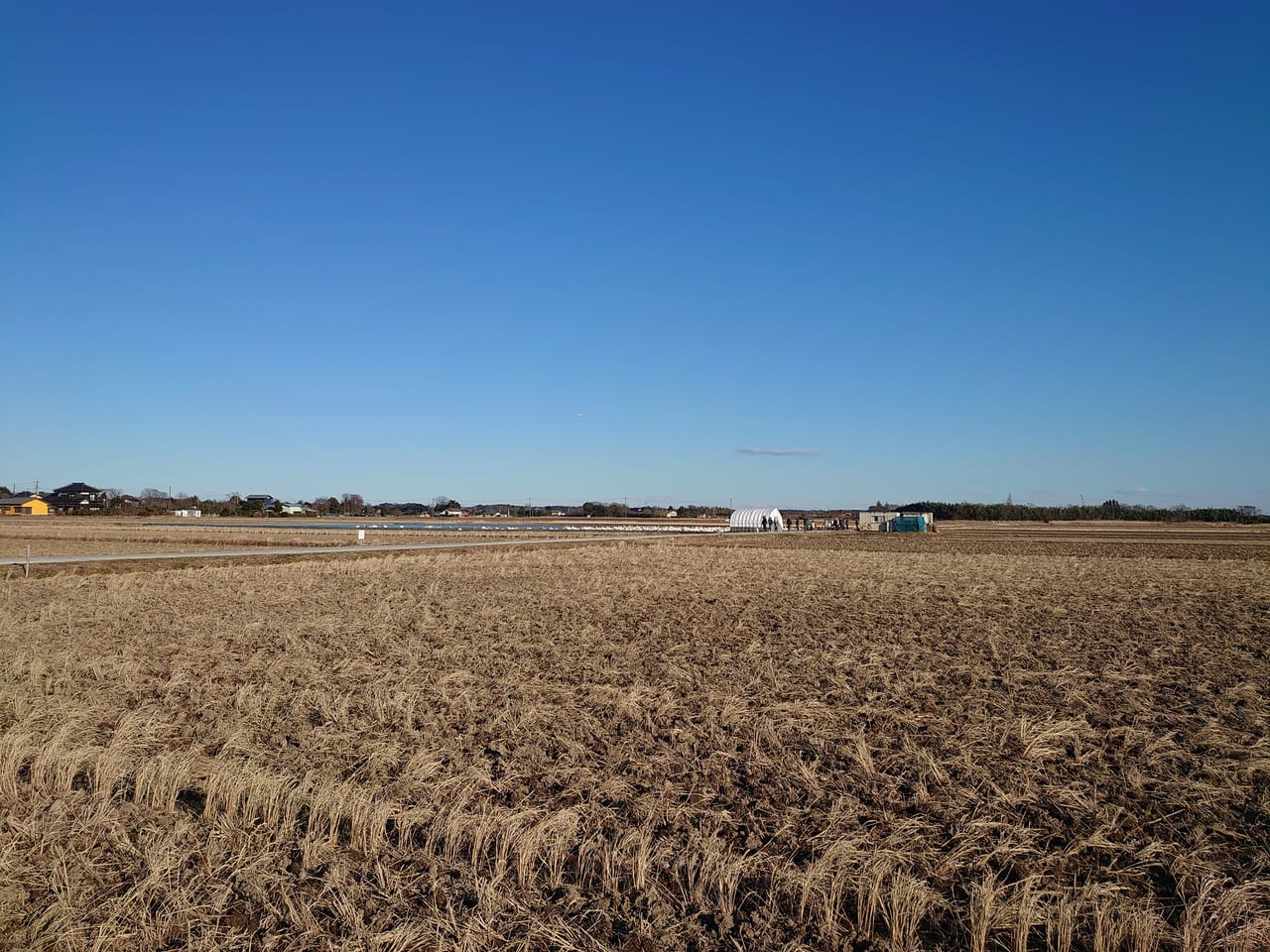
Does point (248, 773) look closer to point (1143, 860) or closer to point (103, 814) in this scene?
point (103, 814)

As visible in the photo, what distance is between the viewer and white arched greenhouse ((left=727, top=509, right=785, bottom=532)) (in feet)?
299

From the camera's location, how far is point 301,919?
194 inches

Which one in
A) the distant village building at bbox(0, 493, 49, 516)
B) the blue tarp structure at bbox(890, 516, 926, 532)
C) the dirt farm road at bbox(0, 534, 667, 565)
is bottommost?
the dirt farm road at bbox(0, 534, 667, 565)

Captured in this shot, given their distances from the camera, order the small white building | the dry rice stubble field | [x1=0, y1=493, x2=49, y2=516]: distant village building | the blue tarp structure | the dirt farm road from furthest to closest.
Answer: [x1=0, y1=493, x2=49, y2=516]: distant village building
the small white building
the blue tarp structure
the dirt farm road
the dry rice stubble field

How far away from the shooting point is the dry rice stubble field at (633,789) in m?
4.96

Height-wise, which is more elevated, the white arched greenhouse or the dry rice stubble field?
the white arched greenhouse

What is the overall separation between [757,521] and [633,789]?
287 feet

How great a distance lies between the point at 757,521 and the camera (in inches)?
3676

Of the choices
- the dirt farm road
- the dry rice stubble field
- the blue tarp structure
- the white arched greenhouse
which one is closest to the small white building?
the blue tarp structure

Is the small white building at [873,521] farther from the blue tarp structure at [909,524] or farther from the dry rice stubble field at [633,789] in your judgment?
the dry rice stubble field at [633,789]

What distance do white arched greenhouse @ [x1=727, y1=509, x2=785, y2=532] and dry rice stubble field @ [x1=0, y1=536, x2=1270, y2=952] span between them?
75058 millimetres

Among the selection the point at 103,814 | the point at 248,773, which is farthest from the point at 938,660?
the point at 103,814

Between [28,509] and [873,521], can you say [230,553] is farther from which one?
[28,509]

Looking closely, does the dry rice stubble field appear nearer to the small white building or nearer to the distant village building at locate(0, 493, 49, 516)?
the small white building
